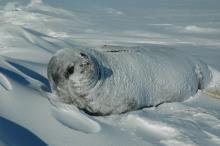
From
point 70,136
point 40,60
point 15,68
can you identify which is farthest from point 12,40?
point 70,136

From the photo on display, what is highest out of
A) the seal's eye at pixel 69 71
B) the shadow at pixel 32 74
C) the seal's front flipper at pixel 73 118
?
the seal's eye at pixel 69 71

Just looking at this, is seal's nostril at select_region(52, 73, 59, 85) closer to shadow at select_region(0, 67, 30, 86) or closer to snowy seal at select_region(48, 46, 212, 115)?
snowy seal at select_region(48, 46, 212, 115)

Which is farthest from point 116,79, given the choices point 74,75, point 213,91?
point 213,91

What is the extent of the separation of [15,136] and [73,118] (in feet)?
1.88

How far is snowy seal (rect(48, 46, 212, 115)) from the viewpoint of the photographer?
2986 millimetres

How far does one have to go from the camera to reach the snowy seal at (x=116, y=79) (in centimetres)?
299

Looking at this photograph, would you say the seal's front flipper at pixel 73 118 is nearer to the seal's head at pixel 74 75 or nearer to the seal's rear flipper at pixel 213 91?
the seal's head at pixel 74 75

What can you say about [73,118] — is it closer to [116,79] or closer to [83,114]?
[83,114]

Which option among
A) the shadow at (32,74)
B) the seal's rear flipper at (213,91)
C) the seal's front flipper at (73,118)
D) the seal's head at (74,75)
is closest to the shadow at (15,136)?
the seal's front flipper at (73,118)

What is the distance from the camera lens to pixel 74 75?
2965mm

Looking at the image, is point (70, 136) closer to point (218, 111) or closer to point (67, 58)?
point (67, 58)

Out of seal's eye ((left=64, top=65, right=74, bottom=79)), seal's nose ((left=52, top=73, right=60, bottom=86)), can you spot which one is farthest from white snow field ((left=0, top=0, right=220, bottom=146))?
seal's eye ((left=64, top=65, right=74, bottom=79))

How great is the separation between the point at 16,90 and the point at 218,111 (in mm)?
1773

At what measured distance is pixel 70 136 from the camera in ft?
8.36
